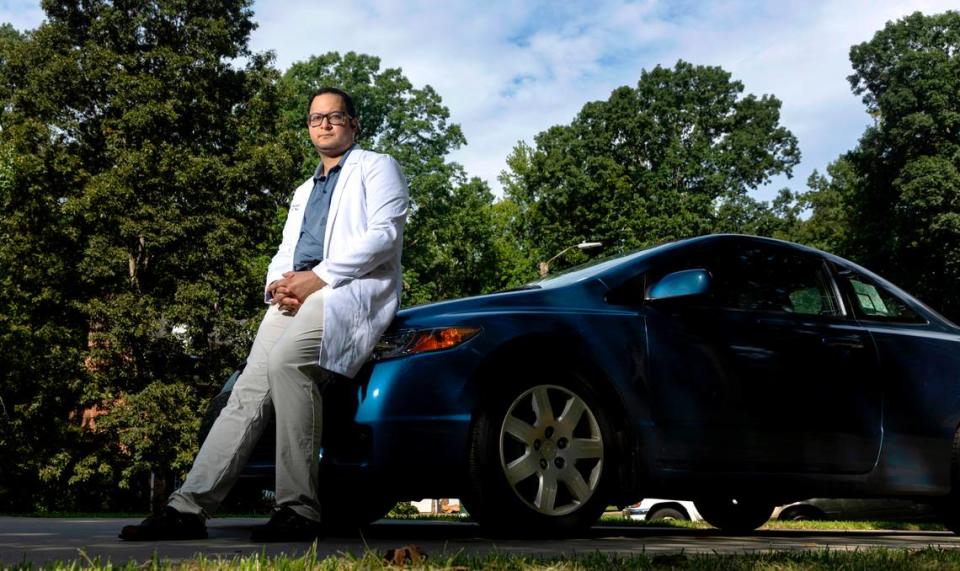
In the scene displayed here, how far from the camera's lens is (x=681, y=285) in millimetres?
5137

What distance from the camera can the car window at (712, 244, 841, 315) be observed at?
5.56 metres

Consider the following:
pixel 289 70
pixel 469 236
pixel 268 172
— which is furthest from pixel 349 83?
pixel 268 172

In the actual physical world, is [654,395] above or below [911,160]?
below

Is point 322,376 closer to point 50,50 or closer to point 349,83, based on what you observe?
point 50,50

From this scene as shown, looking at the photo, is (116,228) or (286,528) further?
(116,228)

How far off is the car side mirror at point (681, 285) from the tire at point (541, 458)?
2.09 feet

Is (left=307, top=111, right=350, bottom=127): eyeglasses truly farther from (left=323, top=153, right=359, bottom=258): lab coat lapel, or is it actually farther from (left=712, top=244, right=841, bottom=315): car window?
(left=712, top=244, right=841, bottom=315): car window

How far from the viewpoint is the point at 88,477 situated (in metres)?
26.1

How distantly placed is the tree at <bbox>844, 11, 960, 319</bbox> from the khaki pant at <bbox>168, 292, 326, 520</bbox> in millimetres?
31882

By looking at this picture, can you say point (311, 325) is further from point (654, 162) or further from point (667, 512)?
point (654, 162)

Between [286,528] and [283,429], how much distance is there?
411mm

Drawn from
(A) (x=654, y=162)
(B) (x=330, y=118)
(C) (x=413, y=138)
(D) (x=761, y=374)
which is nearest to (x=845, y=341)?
(D) (x=761, y=374)

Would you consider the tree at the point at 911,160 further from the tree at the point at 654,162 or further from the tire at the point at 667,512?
the tire at the point at 667,512

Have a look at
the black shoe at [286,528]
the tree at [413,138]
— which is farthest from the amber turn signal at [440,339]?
the tree at [413,138]
